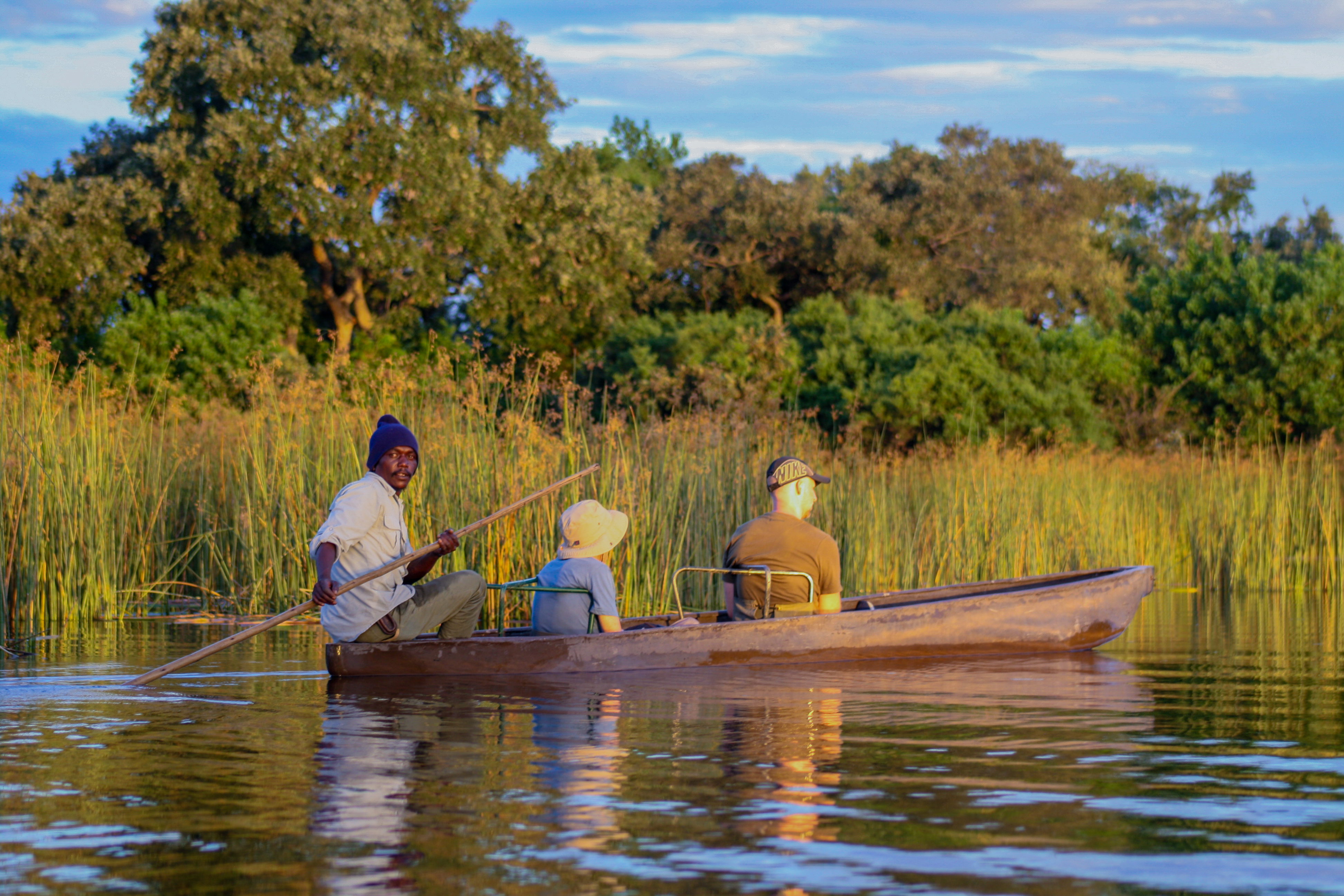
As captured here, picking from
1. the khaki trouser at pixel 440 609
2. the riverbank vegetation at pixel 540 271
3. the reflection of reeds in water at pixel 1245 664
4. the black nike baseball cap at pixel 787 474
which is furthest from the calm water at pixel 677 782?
the riverbank vegetation at pixel 540 271

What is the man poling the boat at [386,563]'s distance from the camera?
24.4ft

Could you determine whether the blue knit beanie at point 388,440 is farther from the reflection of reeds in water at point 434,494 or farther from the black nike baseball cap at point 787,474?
the reflection of reeds in water at point 434,494

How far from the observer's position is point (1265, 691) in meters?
7.61

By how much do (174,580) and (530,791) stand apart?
303 inches

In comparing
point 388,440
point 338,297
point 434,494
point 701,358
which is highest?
point 338,297

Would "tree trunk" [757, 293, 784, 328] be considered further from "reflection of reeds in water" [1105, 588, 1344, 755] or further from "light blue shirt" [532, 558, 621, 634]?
"light blue shirt" [532, 558, 621, 634]

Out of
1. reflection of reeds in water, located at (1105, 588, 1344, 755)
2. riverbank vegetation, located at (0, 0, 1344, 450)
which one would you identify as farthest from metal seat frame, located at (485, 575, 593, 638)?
riverbank vegetation, located at (0, 0, 1344, 450)

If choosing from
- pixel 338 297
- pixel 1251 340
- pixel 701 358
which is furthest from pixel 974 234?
pixel 338 297

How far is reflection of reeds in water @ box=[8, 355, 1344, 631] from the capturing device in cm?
1016

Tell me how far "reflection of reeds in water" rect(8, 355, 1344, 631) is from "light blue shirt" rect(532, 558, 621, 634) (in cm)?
165

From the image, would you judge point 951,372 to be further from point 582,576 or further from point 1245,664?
point 582,576

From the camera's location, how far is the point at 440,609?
26.2 feet

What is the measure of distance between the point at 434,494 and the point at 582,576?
2460 millimetres

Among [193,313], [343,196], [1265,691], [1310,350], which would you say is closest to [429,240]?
[343,196]
